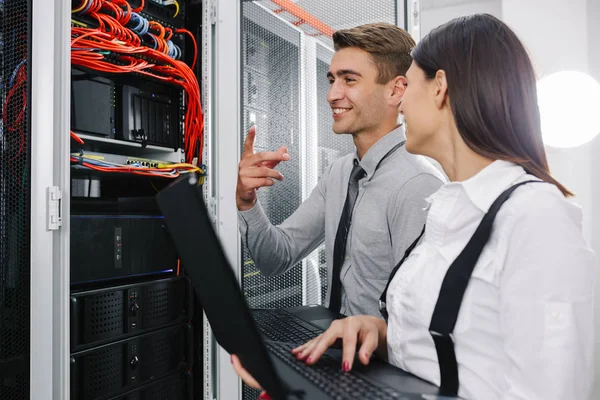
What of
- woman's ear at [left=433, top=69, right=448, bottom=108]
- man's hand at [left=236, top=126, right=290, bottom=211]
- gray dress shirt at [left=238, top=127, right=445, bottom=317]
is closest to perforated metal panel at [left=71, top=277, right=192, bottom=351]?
gray dress shirt at [left=238, top=127, right=445, bottom=317]

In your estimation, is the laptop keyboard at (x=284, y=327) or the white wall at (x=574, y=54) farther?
the white wall at (x=574, y=54)

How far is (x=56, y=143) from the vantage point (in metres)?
1.29

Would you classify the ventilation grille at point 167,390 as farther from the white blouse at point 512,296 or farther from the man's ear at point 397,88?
the man's ear at point 397,88

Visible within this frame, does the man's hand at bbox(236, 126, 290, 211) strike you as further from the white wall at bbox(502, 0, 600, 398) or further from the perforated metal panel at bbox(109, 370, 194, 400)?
the white wall at bbox(502, 0, 600, 398)

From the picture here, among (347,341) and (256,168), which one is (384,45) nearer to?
(256,168)

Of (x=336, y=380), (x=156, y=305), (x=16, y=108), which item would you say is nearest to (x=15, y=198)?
(x=16, y=108)

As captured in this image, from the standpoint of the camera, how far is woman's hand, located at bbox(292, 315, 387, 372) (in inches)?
28.5

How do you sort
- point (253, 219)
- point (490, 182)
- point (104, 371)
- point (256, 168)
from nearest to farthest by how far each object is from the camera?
point (490, 182)
point (256, 168)
point (253, 219)
point (104, 371)

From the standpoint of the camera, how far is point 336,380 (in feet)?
2.15

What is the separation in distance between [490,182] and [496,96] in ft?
0.49

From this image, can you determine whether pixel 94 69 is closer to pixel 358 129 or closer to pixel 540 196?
pixel 358 129

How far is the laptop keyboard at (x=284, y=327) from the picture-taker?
86cm

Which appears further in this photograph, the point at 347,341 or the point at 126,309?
the point at 126,309

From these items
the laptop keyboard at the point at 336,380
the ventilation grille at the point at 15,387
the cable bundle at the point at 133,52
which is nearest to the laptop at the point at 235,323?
the laptop keyboard at the point at 336,380
